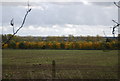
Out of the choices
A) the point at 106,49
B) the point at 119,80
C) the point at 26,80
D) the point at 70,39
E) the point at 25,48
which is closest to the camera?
the point at 106,49

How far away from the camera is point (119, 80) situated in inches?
362

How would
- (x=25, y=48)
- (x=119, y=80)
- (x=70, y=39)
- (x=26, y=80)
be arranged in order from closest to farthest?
1. (x=119, y=80)
2. (x=26, y=80)
3. (x=25, y=48)
4. (x=70, y=39)

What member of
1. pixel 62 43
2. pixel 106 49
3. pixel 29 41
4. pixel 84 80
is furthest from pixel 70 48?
pixel 106 49

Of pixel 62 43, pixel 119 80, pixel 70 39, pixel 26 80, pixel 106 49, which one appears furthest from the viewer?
pixel 70 39

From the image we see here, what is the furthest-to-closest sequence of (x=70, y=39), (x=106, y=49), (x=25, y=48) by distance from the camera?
1. (x=70, y=39)
2. (x=25, y=48)
3. (x=106, y=49)

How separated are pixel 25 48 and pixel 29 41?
112 inches

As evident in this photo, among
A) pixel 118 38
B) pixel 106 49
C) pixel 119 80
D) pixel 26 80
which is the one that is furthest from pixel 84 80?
pixel 118 38

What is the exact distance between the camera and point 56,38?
65125 millimetres

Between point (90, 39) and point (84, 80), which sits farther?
point (90, 39)

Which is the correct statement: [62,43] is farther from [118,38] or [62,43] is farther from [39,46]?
[118,38]

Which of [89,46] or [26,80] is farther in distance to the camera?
[89,46]

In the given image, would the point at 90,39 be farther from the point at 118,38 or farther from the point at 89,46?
the point at 118,38

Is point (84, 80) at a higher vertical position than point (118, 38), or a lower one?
lower

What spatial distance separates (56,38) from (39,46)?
36.4 feet
